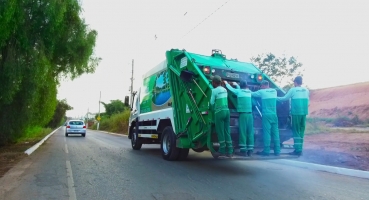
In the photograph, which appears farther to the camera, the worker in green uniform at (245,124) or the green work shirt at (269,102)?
the green work shirt at (269,102)

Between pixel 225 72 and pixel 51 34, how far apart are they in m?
6.49

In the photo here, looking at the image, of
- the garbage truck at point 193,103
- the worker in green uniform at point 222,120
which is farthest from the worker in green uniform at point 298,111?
the worker in green uniform at point 222,120

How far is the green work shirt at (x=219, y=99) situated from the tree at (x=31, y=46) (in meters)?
5.89

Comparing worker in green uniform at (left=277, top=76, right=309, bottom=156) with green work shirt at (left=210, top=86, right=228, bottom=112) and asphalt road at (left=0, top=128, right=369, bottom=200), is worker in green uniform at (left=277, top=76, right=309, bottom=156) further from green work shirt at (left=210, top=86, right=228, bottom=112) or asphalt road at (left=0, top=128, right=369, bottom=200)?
green work shirt at (left=210, top=86, right=228, bottom=112)

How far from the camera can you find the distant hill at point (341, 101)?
3409 centimetres

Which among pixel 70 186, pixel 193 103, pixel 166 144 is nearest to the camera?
pixel 70 186

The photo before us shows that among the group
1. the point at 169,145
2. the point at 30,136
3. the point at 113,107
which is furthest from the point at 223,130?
the point at 113,107

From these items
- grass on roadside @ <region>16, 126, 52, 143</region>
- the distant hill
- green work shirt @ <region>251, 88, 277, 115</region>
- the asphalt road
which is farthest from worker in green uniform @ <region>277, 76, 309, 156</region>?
the distant hill

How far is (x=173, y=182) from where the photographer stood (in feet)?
22.8

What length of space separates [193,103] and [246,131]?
1748mm

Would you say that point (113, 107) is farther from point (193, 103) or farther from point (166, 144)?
point (193, 103)

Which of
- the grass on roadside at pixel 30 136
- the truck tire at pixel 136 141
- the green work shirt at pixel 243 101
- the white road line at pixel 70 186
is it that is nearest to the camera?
the white road line at pixel 70 186

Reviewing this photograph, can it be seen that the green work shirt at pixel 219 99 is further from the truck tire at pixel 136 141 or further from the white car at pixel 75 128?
the white car at pixel 75 128

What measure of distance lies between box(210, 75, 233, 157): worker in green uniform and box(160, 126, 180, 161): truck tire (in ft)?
8.17
